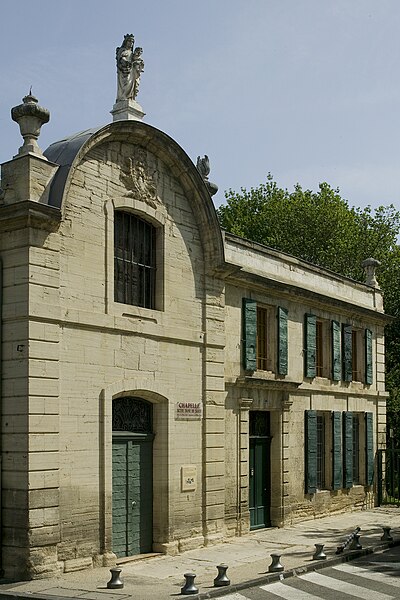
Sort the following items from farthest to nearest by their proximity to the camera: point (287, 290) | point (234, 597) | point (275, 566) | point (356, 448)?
point (356, 448), point (287, 290), point (275, 566), point (234, 597)

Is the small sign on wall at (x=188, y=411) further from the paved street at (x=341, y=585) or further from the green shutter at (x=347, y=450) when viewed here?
the green shutter at (x=347, y=450)

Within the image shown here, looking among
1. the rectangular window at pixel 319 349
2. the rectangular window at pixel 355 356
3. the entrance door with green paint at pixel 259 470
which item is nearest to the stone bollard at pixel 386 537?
the entrance door with green paint at pixel 259 470

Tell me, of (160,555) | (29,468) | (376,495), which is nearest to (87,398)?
(29,468)

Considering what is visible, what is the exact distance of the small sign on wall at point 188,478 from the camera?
16.6 m

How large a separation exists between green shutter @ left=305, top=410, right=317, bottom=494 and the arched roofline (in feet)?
19.1

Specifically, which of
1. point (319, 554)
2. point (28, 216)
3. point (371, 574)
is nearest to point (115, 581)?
point (319, 554)

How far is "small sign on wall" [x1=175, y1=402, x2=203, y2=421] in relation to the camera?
16.5 m

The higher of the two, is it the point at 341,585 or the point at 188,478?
the point at 188,478

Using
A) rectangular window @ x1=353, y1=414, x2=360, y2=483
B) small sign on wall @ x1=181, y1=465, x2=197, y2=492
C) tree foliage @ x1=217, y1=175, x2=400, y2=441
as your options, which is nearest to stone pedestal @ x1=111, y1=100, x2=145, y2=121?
small sign on wall @ x1=181, y1=465, x2=197, y2=492

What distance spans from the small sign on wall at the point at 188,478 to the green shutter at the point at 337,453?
22.3ft

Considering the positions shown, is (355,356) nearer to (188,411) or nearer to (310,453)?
(310,453)

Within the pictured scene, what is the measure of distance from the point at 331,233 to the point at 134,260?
21079 mm

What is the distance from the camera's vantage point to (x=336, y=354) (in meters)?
23.1

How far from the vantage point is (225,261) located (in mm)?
17750
